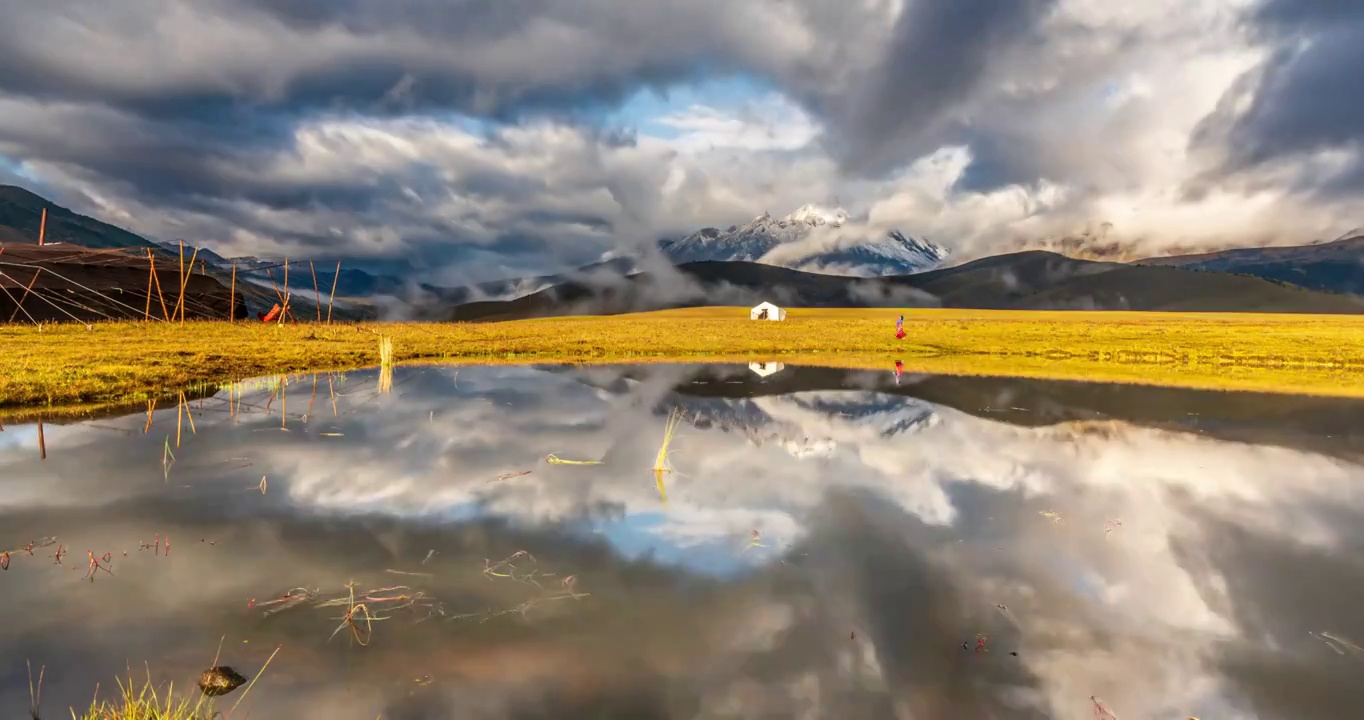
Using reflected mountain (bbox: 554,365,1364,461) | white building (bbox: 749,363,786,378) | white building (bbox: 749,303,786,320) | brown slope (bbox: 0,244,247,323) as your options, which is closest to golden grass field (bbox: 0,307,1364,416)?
white building (bbox: 749,363,786,378)

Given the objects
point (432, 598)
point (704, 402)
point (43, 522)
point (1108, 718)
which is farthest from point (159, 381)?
point (1108, 718)

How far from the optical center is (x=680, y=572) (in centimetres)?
862

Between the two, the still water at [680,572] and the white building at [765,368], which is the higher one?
the white building at [765,368]

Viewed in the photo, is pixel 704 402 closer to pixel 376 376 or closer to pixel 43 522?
pixel 376 376

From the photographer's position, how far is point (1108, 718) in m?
5.83

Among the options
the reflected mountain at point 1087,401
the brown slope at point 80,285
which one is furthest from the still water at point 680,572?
the brown slope at point 80,285

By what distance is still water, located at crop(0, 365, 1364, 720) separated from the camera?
6.12 metres

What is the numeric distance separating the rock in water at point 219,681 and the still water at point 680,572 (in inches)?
4.9

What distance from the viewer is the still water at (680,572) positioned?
612 centimetres

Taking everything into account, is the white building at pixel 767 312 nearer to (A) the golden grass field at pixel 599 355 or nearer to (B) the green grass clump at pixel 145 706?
(A) the golden grass field at pixel 599 355

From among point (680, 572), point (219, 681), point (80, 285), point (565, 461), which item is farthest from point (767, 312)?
point (219, 681)

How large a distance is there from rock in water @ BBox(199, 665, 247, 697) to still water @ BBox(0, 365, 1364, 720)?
0.41ft

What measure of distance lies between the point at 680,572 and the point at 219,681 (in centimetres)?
487

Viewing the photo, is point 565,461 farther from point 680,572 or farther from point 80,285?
point 80,285
